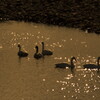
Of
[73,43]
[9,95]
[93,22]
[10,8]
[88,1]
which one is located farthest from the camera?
[88,1]

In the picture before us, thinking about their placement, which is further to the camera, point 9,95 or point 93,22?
point 93,22

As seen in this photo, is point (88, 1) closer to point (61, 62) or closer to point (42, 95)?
point (61, 62)

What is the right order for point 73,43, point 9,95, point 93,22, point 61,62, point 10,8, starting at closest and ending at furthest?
point 9,95, point 61,62, point 73,43, point 93,22, point 10,8

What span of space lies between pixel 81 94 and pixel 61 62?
7.45 m

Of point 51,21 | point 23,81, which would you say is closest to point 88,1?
point 51,21

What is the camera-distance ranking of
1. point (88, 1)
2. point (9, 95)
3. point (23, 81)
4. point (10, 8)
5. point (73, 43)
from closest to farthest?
point (9, 95)
point (23, 81)
point (73, 43)
point (10, 8)
point (88, 1)

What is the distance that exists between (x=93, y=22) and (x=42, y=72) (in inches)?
768

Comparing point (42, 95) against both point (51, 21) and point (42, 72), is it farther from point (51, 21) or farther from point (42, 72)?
point (51, 21)

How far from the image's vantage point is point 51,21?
63.5 metres

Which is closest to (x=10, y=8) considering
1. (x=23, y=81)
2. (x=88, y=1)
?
(x=88, y=1)

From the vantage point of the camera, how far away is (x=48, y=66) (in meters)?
44.4

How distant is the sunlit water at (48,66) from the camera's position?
3853cm

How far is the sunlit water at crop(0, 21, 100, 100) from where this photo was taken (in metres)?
38.5

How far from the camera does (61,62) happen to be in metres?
45.5
